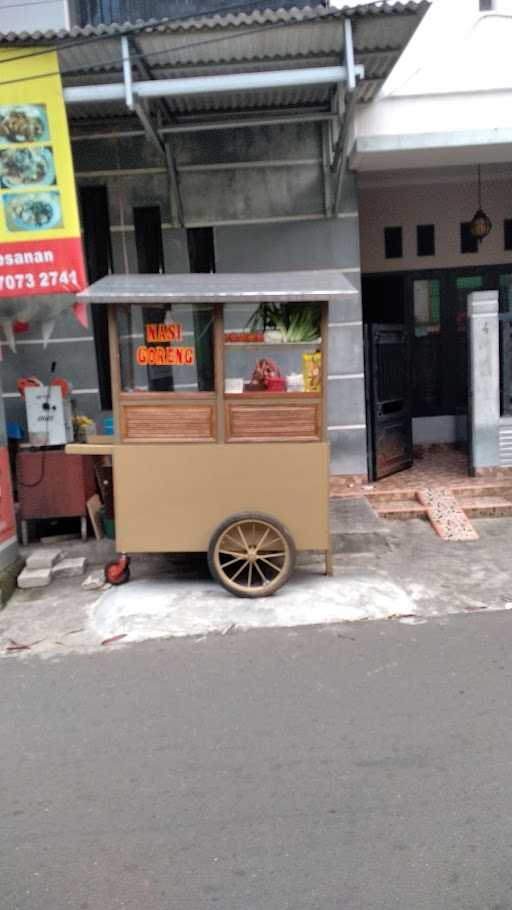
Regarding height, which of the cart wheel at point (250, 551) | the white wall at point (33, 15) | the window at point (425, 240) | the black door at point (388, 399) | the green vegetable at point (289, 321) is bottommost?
the cart wheel at point (250, 551)

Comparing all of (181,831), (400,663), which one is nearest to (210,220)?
(400,663)

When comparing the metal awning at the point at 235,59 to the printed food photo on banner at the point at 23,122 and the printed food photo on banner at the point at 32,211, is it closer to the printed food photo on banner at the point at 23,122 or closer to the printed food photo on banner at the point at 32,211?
the printed food photo on banner at the point at 23,122

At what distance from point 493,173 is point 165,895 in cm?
1000

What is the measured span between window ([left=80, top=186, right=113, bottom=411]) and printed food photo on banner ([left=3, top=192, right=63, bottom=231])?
73.6 inches

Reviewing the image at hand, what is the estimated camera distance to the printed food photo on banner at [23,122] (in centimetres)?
670

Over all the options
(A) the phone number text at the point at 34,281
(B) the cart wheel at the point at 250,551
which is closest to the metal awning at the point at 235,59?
(A) the phone number text at the point at 34,281

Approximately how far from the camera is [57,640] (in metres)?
5.44

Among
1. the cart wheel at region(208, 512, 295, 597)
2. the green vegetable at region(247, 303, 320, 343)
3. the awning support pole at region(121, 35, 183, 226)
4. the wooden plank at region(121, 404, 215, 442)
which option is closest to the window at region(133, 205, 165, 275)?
the awning support pole at region(121, 35, 183, 226)

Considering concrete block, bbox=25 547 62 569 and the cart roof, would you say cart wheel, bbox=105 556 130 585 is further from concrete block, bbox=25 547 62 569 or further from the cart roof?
the cart roof

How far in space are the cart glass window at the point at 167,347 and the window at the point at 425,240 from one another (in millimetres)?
6014

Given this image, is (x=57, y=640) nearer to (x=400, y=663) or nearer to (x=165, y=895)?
(x=400, y=663)

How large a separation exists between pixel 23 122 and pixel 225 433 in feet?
11.6

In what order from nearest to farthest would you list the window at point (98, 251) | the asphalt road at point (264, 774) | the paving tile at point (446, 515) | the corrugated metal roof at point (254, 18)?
the asphalt road at point (264, 774) → the corrugated metal roof at point (254, 18) → the paving tile at point (446, 515) → the window at point (98, 251)

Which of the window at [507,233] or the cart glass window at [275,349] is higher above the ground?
the window at [507,233]
